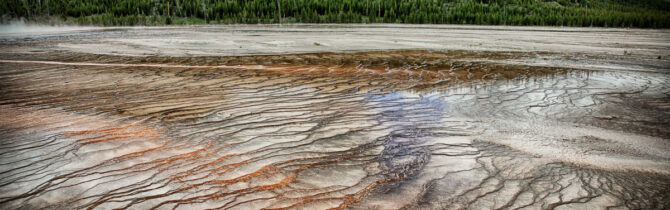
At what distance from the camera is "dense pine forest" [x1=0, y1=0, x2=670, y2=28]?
3038 centimetres

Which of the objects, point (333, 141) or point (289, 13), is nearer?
point (333, 141)

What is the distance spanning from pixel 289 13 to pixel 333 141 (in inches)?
1423

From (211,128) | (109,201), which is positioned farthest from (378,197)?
(211,128)

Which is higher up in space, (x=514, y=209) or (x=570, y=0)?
(x=570, y=0)

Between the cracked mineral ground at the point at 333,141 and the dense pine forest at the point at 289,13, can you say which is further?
the dense pine forest at the point at 289,13

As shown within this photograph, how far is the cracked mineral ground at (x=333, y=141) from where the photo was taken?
181 cm

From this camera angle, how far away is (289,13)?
37.4m

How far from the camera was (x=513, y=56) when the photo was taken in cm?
739

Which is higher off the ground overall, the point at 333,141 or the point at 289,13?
the point at 289,13

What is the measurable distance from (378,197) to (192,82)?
10.9 feet

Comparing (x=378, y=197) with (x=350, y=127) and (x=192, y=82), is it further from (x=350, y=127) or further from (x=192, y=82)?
(x=192, y=82)

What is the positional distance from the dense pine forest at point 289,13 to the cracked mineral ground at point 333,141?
28.5 m

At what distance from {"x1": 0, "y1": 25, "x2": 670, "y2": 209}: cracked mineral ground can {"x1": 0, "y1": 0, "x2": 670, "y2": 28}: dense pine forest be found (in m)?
28.5

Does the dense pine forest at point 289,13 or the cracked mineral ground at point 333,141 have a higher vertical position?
the dense pine forest at point 289,13
